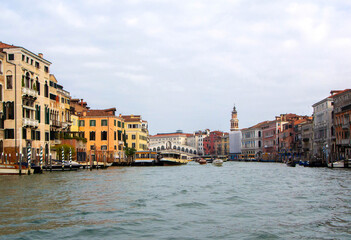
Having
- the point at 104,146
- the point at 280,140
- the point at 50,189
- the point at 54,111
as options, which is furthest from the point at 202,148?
the point at 50,189

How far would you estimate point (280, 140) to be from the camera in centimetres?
10575

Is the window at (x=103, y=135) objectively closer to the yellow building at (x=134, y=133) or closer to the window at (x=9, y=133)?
the yellow building at (x=134, y=133)

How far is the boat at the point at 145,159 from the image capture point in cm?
6222

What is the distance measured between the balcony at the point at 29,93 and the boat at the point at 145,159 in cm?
2644

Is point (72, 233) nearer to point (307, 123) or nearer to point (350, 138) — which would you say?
point (350, 138)

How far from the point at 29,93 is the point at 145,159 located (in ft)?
93.8

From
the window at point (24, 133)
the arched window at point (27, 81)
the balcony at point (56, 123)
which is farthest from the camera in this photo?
the balcony at point (56, 123)

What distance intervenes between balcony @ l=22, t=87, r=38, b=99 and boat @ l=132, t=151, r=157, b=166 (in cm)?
2644

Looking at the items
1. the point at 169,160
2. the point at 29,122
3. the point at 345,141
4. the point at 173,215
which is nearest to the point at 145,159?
the point at 169,160

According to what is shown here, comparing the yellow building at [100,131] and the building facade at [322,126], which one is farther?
the building facade at [322,126]

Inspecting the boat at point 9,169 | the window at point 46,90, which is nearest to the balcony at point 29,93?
the window at point 46,90

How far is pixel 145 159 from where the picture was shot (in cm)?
6272

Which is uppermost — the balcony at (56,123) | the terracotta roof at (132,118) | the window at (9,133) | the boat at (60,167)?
the terracotta roof at (132,118)

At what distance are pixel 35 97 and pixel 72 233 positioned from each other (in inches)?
1141
